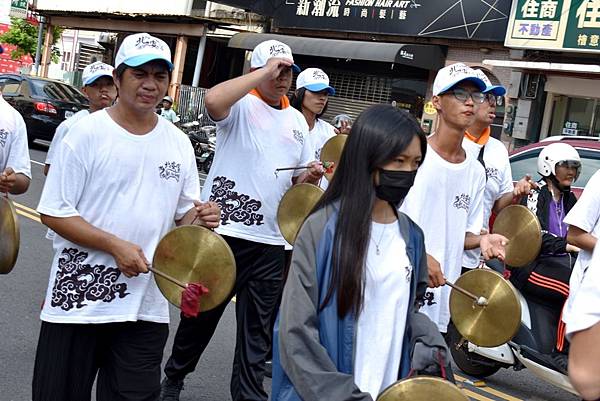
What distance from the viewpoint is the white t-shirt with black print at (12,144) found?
17.0 ft

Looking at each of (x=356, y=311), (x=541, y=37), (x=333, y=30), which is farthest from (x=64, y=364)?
(x=333, y=30)

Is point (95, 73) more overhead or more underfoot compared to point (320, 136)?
more overhead

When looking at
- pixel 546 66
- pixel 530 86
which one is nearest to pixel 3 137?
pixel 546 66

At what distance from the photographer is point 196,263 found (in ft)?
12.3

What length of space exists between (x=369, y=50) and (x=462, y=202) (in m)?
18.0

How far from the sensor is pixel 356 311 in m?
2.83

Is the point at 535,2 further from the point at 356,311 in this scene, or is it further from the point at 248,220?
the point at 356,311

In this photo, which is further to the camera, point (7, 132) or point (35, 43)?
point (35, 43)

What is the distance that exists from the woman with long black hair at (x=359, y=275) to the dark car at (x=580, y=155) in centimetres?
525

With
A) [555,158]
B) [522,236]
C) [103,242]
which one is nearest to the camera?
[103,242]

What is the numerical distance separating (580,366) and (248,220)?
10.6ft

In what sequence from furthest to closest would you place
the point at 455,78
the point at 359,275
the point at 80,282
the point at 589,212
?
1. the point at 589,212
2. the point at 455,78
3. the point at 80,282
4. the point at 359,275

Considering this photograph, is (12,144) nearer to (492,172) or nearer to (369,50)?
(492,172)

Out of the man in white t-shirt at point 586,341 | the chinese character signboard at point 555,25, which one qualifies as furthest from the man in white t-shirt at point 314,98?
the chinese character signboard at point 555,25
